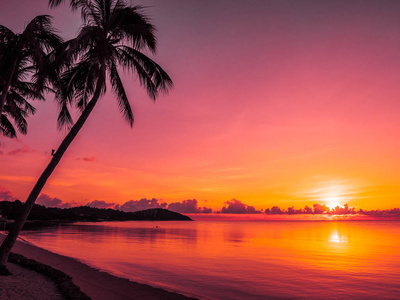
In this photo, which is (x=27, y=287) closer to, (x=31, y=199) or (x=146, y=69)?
(x=31, y=199)

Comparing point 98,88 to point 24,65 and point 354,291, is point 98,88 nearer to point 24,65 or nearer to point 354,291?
point 24,65

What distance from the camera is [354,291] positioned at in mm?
16297

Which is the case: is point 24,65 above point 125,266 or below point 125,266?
above

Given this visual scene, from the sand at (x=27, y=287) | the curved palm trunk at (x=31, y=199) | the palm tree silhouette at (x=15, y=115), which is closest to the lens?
the sand at (x=27, y=287)

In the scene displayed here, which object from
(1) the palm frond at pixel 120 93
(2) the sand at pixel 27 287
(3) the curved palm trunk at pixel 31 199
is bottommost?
(2) the sand at pixel 27 287

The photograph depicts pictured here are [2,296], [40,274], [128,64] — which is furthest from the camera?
[128,64]

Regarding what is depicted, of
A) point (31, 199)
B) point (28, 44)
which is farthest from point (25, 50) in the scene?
point (31, 199)

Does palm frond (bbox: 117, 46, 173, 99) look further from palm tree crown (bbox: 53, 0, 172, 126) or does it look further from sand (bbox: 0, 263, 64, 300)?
sand (bbox: 0, 263, 64, 300)

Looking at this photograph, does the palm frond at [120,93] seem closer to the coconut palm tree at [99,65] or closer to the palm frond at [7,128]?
the coconut palm tree at [99,65]

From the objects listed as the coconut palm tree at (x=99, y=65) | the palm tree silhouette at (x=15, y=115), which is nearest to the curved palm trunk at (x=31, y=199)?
the coconut palm tree at (x=99, y=65)

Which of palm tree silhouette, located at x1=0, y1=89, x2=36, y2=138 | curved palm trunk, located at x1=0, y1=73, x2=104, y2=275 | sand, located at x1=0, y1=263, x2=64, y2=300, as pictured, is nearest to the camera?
sand, located at x1=0, y1=263, x2=64, y2=300

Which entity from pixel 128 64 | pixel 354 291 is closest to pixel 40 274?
pixel 128 64

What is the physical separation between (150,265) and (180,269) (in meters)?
2.62

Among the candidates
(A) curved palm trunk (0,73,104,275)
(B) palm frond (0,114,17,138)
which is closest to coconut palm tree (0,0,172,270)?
(A) curved palm trunk (0,73,104,275)
